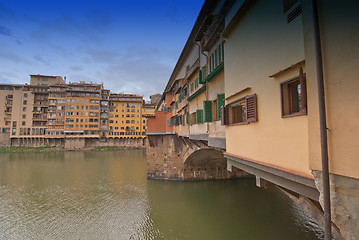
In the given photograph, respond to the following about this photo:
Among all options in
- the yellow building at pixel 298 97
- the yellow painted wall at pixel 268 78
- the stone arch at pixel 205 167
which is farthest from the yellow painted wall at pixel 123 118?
the yellow painted wall at pixel 268 78

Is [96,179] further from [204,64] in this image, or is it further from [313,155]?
[313,155]

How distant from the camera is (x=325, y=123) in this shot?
2781mm

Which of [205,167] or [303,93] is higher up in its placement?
[303,93]

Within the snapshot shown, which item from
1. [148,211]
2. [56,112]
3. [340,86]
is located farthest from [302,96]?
[56,112]

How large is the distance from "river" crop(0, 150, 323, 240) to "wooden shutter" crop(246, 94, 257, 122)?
8755 mm

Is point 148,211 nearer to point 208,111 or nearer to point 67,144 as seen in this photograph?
point 208,111

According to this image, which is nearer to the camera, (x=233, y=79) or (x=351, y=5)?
(x=351, y=5)

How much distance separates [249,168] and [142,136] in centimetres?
5890

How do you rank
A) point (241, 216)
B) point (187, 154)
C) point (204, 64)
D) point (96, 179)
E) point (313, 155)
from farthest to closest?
point (96, 179) < point (187, 154) < point (241, 216) < point (204, 64) < point (313, 155)

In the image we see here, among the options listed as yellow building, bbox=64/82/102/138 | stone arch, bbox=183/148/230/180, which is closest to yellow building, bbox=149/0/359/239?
stone arch, bbox=183/148/230/180

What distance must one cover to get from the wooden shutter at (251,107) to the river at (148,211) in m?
8.75

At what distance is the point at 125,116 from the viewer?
62.1 meters

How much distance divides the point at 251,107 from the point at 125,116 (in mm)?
60097

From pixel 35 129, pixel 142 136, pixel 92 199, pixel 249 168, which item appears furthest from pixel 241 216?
pixel 35 129
